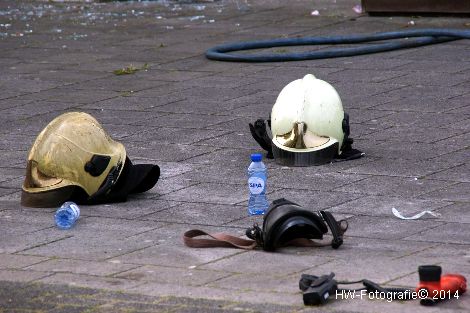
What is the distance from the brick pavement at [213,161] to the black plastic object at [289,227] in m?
0.08

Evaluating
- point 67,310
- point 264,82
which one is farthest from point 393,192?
point 264,82

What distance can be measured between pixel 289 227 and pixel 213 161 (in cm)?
265

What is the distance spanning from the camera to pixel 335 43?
567 inches

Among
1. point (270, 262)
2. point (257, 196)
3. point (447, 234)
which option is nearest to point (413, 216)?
point (447, 234)

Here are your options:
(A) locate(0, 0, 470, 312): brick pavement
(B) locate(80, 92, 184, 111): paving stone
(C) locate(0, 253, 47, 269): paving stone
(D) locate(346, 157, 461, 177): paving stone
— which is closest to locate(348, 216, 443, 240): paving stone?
(A) locate(0, 0, 470, 312): brick pavement

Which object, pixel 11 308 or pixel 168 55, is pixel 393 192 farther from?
pixel 168 55

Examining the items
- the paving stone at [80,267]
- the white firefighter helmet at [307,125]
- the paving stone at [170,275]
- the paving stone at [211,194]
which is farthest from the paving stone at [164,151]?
the paving stone at [170,275]

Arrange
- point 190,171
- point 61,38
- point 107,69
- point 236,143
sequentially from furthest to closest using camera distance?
1. point 61,38
2. point 107,69
3. point 236,143
4. point 190,171

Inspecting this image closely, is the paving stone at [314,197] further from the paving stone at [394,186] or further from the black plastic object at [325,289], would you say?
the black plastic object at [325,289]

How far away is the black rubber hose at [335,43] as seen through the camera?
1380 centimetres

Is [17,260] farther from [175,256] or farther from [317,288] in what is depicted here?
[317,288]

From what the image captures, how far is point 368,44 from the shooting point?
48.0 feet

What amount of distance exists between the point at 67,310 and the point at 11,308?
313 millimetres

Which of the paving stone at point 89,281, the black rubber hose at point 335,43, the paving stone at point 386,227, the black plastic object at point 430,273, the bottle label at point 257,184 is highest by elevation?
the black plastic object at point 430,273
